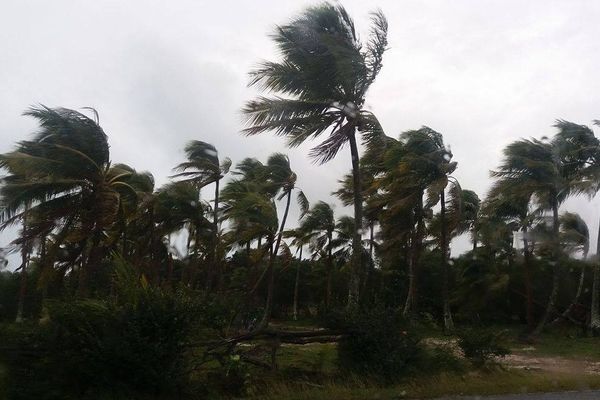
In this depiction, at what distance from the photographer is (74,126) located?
16219mm

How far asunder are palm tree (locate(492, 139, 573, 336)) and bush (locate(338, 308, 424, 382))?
15.0 meters

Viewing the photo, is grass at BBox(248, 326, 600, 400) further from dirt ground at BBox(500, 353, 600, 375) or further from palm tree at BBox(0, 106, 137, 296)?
palm tree at BBox(0, 106, 137, 296)

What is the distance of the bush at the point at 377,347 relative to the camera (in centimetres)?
1172

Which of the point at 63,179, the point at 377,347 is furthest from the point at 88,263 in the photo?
the point at 377,347

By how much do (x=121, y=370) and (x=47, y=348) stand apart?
1331 mm

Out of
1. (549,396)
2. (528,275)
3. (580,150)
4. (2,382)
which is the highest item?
(580,150)

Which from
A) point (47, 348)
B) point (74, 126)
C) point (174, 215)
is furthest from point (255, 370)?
point (174, 215)

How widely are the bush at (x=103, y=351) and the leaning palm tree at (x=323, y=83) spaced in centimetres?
541

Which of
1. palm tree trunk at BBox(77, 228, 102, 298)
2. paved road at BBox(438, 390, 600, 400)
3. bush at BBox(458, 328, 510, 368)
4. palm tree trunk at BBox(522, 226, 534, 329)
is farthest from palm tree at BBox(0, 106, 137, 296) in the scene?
palm tree trunk at BBox(522, 226, 534, 329)

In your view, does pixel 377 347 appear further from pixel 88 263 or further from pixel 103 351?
pixel 88 263

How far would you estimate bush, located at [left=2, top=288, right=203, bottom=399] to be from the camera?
9.80 metres

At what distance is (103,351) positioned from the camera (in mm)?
9766

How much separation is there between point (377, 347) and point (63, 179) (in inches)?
373

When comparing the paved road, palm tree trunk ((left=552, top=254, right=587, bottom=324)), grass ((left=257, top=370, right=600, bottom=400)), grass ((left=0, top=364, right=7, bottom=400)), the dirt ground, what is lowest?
the paved road
